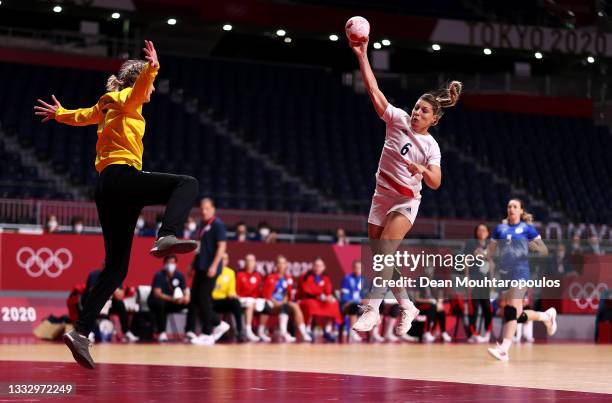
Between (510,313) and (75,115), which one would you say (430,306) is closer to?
(510,313)

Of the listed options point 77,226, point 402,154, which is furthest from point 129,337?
point 402,154

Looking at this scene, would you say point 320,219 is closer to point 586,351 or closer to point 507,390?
point 586,351

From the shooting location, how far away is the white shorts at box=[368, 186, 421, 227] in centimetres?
848

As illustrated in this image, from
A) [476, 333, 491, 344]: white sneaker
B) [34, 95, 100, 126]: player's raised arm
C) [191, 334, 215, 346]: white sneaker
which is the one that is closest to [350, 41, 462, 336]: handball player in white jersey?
[34, 95, 100, 126]: player's raised arm

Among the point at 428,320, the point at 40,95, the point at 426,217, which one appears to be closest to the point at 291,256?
the point at 428,320

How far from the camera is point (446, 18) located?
32.1m

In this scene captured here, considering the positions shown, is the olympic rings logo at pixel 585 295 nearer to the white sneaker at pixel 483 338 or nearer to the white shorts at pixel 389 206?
the white sneaker at pixel 483 338

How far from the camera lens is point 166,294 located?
693 inches

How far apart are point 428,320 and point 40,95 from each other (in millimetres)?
13335

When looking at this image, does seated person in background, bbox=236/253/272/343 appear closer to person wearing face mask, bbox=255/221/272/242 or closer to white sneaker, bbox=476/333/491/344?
person wearing face mask, bbox=255/221/272/242

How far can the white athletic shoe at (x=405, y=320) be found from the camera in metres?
8.28

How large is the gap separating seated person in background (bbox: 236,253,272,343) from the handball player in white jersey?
10079 millimetres

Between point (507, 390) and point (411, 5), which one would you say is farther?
point (411, 5)

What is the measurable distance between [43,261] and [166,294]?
9.19 ft
